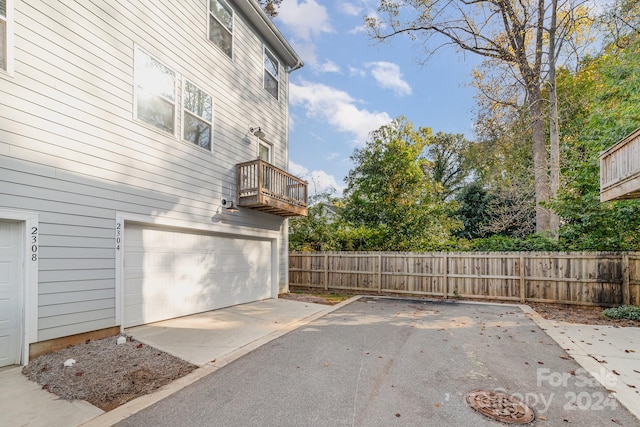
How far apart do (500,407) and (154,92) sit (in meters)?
7.23

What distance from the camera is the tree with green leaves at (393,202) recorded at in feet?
39.4

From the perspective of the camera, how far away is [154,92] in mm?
5984

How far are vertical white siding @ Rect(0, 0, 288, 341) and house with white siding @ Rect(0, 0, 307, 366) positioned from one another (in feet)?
0.06

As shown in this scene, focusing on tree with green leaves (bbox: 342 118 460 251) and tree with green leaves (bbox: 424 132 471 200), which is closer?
tree with green leaves (bbox: 342 118 460 251)

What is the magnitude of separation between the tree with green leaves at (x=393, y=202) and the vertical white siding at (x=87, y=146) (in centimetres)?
777

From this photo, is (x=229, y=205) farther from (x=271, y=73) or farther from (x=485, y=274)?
(x=485, y=274)

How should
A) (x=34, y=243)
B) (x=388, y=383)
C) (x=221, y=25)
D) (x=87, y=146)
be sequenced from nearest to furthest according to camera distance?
(x=388, y=383), (x=34, y=243), (x=87, y=146), (x=221, y=25)

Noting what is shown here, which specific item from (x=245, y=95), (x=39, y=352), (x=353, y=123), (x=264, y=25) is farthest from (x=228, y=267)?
(x=353, y=123)

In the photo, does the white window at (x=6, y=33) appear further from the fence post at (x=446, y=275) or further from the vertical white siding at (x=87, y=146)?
the fence post at (x=446, y=275)

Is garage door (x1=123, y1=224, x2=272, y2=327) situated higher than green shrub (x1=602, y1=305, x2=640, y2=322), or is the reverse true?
garage door (x1=123, y1=224, x2=272, y2=327)

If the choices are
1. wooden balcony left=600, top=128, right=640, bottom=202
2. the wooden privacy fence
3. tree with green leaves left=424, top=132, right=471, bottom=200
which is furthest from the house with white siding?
tree with green leaves left=424, top=132, right=471, bottom=200

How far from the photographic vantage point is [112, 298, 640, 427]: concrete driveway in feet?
9.29

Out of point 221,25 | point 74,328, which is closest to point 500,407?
point 74,328

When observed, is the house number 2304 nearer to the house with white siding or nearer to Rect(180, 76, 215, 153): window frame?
the house with white siding
